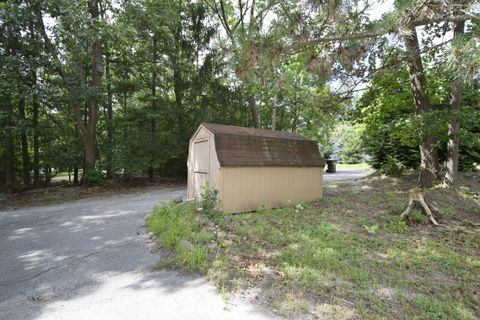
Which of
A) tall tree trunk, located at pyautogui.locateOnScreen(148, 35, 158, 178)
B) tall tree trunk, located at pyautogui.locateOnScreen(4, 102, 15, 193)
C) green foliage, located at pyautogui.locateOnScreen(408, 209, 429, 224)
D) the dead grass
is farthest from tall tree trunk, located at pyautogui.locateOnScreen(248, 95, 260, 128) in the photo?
tall tree trunk, located at pyautogui.locateOnScreen(4, 102, 15, 193)

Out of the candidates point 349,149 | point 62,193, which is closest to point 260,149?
point 62,193

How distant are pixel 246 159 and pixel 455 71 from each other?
402 centimetres

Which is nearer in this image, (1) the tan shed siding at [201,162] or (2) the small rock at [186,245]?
(2) the small rock at [186,245]

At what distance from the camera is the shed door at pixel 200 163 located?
622 cm

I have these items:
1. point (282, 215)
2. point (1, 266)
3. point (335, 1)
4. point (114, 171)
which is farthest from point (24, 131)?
point (335, 1)

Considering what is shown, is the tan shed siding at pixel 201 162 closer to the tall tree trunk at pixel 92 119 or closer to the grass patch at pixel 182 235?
the grass patch at pixel 182 235

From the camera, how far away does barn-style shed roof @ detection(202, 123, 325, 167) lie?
19.4 feet

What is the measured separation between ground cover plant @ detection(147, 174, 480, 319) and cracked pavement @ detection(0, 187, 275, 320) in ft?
1.02

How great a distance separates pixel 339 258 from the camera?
12.2ft

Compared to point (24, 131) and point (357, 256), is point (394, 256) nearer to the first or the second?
point (357, 256)

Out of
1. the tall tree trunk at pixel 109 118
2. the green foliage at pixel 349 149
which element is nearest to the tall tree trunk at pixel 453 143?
the tall tree trunk at pixel 109 118

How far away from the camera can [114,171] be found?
1171cm

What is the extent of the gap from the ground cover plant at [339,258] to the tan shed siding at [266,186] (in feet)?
1.19

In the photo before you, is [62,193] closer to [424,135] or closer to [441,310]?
[441,310]
